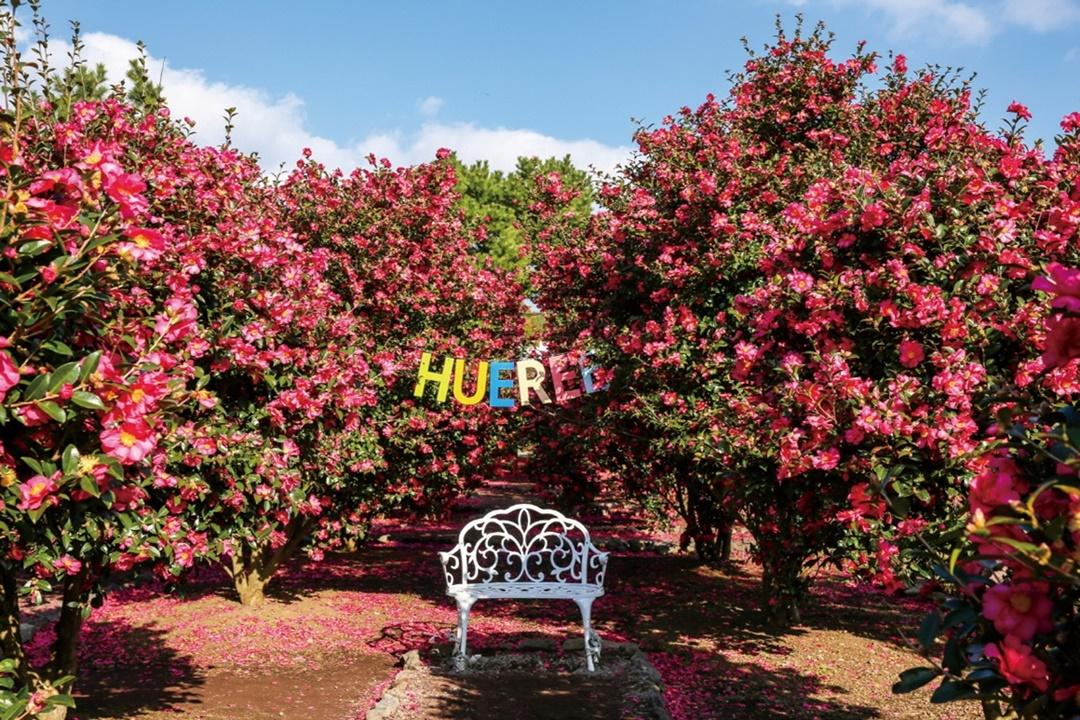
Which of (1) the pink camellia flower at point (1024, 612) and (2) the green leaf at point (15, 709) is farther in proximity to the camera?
(2) the green leaf at point (15, 709)

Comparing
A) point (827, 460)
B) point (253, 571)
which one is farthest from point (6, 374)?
point (253, 571)

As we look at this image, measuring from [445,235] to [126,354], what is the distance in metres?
9.28

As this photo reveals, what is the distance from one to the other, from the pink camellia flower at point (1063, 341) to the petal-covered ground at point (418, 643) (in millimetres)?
5233

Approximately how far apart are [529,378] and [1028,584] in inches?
386

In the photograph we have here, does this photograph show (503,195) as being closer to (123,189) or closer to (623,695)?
(623,695)

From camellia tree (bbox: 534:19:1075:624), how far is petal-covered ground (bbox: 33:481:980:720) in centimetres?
86

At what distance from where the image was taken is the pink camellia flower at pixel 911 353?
5.09m

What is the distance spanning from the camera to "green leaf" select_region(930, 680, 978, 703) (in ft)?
6.60

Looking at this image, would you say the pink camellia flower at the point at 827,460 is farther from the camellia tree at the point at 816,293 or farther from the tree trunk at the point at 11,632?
the tree trunk at the point at 11,632

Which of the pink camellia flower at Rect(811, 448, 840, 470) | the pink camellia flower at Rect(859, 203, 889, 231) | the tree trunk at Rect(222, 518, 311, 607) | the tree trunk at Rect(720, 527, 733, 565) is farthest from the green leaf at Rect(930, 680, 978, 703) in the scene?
the tree trunk at Rect(720, 527, 733, 565)

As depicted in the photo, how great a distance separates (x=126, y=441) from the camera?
111 inches

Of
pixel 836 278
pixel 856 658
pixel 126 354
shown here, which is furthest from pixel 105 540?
pixel 856 658

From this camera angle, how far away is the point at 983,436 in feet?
17.2

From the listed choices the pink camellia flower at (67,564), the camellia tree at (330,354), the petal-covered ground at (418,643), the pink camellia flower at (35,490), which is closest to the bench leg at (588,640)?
the petal-covered ground at (418,643)
